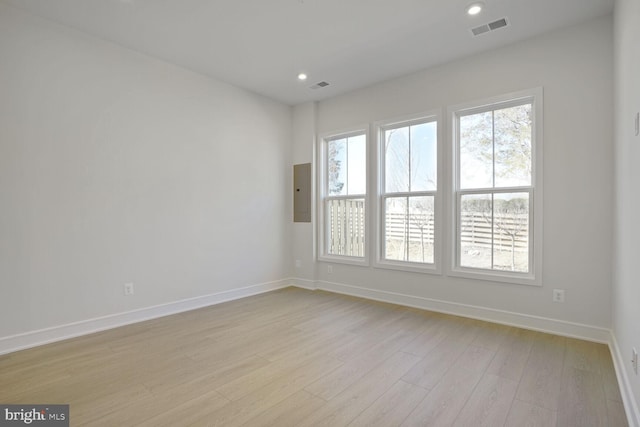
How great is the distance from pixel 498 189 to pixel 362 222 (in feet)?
5.92

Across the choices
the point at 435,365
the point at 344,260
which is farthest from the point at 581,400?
the point at 344,260

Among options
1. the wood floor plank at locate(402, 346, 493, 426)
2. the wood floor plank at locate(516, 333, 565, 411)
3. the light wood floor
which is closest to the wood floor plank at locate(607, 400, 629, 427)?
the light wood floor

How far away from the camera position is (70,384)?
2.20 m

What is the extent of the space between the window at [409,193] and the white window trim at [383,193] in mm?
14

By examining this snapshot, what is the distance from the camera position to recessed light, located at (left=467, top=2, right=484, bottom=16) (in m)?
2.72

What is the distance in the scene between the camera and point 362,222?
4637 millimetres

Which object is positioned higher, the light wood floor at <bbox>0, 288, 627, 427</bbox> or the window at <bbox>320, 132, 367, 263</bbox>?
the window at <bbox>320, 132, 367, 263</bbox>

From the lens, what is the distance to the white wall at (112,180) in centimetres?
279

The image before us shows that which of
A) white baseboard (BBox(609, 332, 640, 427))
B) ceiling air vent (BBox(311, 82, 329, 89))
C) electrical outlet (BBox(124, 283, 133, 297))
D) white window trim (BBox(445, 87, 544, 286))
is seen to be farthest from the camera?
ceiling air vent (BBox(311, 82, 329, 89))

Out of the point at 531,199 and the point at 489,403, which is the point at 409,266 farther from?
the point at 489,403

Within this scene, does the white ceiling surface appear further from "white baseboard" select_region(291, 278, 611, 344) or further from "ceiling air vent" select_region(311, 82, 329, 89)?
"white baseboard" select_region(291, 278, 611, 344)

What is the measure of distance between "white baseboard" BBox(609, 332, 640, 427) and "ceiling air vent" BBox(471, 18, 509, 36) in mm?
2891

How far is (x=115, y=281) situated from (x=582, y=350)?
4.43 meters

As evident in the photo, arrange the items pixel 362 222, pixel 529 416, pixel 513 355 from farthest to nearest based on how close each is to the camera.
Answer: pixel 362 222
pixel 513 355
pixel 529 416
